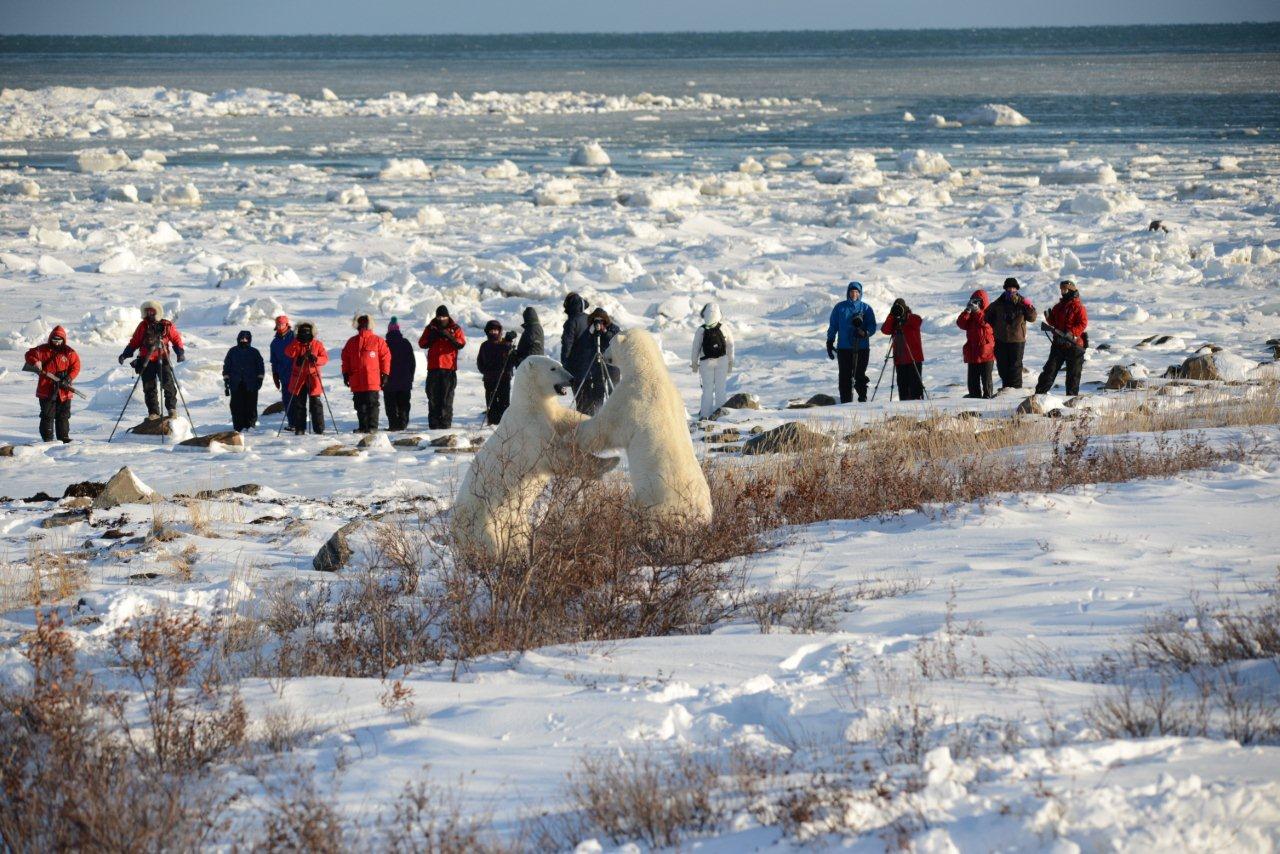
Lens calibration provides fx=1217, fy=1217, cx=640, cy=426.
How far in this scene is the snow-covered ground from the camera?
152 inches

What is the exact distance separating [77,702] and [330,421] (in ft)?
35.3

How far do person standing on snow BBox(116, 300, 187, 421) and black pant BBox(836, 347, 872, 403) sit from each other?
7.45m

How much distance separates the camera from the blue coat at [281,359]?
13805 mm

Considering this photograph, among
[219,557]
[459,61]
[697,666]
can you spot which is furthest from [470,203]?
[459,61]

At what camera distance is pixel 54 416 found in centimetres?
1330

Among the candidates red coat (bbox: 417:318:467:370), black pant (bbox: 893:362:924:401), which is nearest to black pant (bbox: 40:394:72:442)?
red coat (bbox: 417:318:467:370)

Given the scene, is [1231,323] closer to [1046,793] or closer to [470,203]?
[1046,793]

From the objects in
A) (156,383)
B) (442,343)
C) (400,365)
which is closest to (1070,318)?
(442,343)

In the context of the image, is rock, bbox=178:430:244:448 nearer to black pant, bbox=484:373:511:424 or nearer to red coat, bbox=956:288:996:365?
black pant, bbox=484:373:511:424

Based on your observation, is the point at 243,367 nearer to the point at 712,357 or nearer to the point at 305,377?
the point at 305,377

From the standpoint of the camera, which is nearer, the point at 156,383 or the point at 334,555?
the point at 334,555

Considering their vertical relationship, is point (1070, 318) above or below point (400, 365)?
above

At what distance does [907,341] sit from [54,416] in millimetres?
9478

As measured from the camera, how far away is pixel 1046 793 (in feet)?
10.7
